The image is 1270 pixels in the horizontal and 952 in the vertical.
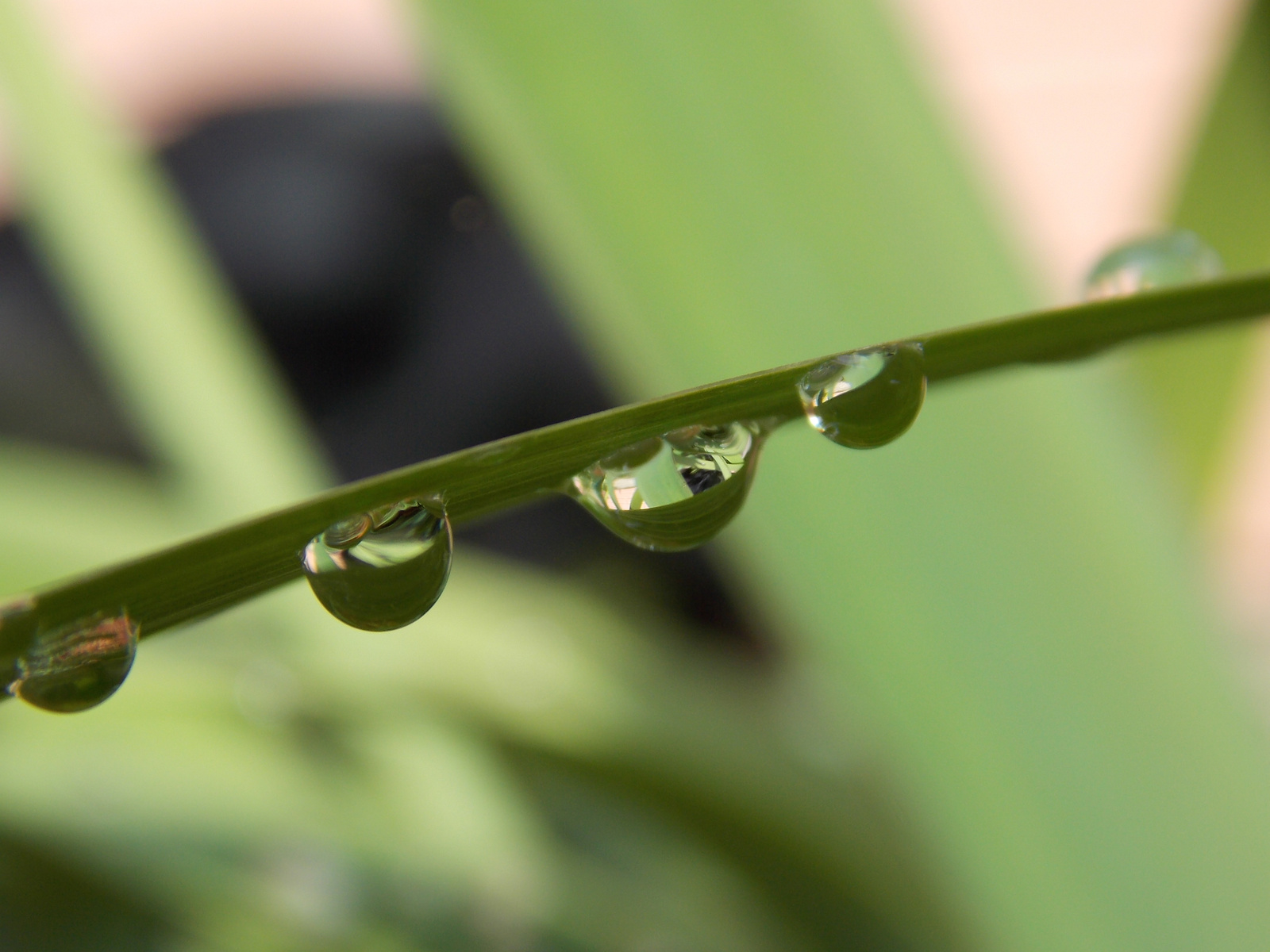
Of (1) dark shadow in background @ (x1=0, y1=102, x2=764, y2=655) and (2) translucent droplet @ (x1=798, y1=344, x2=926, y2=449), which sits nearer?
(2) translucent droplet @ (x1=798, y1=344, x2=926, y2=449)

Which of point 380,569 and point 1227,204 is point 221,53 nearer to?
point 1227,204

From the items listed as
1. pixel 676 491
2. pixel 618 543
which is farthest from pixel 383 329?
pixel 676 491

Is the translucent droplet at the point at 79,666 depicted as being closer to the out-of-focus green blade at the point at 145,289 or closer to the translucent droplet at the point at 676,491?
the translucent droplet at the point at 676,491

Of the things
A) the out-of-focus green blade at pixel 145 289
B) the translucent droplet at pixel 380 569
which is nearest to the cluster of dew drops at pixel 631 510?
the translucent droplet at pixel 380 569

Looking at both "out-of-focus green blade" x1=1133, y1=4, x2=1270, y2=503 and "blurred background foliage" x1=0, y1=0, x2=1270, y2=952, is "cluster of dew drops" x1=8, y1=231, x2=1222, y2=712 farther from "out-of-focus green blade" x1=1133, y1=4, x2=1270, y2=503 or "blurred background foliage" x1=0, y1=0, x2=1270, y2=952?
"out-of-focus green blade" x1=1133, y1=4, x2=1270, y2=503

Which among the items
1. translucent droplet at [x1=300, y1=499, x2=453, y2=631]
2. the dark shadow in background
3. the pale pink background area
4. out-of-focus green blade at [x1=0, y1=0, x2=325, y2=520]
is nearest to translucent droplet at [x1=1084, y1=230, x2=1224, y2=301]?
translucent droplet at [x1=300, y1=499, x2=453, y2=631]

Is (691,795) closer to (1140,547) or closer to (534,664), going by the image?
(534,664)
